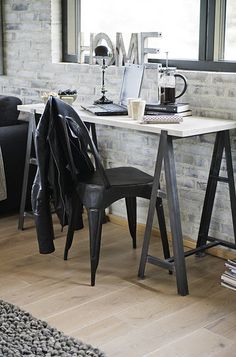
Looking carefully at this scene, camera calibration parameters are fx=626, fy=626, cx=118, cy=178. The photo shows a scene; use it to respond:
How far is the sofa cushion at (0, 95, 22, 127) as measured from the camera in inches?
166

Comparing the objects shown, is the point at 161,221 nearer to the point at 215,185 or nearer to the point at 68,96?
the point at 215,185

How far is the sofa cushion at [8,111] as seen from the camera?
13.9 ft

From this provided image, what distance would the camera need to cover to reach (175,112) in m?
3.31

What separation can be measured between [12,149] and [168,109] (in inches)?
49.6

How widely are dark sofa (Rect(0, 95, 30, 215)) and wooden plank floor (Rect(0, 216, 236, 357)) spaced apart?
48cm

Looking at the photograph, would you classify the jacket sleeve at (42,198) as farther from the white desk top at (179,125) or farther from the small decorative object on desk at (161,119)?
the small decorative object on desk at (161,119)

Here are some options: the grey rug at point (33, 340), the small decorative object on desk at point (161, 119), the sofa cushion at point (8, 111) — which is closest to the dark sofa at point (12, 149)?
the sofa cushion at point (8, 111)

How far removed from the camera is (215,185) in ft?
10.9

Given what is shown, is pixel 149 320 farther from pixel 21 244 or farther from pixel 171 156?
pixel 21 244

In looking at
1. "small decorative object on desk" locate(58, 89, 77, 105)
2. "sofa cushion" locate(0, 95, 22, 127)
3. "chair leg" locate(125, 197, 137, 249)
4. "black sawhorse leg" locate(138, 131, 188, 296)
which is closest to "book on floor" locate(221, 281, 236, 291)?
"black sawhorse leg" locate(138, 131, 188, 296)

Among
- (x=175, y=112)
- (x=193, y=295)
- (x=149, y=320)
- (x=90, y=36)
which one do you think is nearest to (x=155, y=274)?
(x=193, y=295)

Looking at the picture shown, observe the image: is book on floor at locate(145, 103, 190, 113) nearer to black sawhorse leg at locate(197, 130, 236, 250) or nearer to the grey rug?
black sawhorse leg at locate(197, 130, 236, 250)

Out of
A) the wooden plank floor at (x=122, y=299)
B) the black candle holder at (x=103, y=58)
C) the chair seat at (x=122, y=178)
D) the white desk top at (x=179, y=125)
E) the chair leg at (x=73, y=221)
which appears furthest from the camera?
the black candle holder at (x=103, y=58)

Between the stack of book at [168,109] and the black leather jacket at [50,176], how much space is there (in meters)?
0.48
